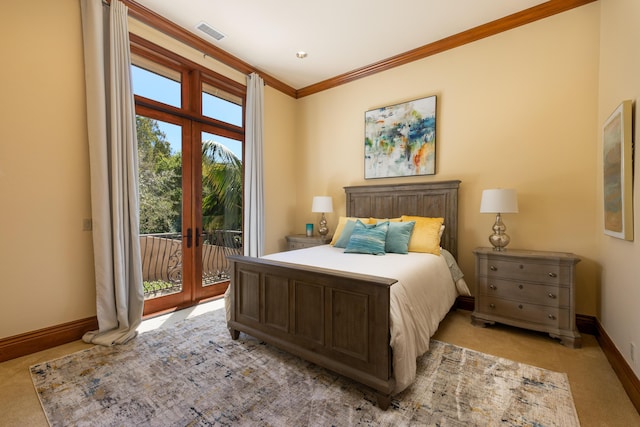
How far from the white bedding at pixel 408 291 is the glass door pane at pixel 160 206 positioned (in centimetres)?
152

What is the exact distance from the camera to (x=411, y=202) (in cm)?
358

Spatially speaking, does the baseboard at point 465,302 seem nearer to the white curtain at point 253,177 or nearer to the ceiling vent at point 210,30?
the white curtain at point 253,177

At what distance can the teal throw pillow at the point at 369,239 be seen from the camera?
9.52 feet

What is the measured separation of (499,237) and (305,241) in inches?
94.7

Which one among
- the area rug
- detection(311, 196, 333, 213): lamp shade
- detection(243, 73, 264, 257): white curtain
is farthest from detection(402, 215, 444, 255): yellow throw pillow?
detection(243, 73, 264, 257): white curtain

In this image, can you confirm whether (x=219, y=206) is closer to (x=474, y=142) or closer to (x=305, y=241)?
(x=305, y=241)

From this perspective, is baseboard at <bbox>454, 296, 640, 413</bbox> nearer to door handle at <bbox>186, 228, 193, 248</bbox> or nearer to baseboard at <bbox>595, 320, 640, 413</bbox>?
baseboard at <bbox>595, 320, 640, 413</bbox>

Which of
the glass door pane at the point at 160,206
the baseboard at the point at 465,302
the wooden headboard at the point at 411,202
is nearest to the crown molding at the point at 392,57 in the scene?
the glass door pane at the point at 160,206

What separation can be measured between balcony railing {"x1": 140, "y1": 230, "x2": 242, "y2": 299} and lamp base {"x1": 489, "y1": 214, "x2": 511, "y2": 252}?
3256 mm

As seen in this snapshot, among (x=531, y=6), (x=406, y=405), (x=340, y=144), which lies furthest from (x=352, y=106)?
(x=406, y=405)

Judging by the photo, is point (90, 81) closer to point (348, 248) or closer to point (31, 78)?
point (31, 78)

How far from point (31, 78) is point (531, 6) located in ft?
15.4

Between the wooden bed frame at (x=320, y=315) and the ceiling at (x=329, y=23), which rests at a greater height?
the ceiling at (x=329, y=23)

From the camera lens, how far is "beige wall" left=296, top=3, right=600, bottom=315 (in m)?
2.71
